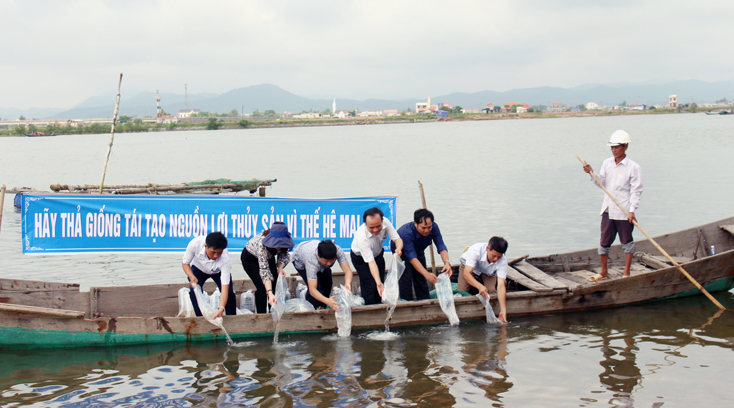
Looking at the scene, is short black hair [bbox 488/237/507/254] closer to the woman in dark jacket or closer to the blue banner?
the blue banner

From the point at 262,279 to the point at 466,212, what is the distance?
10708 mm

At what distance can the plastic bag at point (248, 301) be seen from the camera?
7629mm

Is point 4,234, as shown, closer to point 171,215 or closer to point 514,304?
point 171,215

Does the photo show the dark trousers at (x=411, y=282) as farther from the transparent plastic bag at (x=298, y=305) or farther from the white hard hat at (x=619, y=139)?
the white hard hat at (x=619, y=139)

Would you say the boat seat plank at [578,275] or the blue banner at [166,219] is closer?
the blue banner at [166,219]

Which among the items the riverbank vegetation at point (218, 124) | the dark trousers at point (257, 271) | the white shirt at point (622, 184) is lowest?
the dark trousers at point (257, 271)

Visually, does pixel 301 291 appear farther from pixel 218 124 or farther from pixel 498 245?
pixel 218 124

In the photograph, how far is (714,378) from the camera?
585 centimetres

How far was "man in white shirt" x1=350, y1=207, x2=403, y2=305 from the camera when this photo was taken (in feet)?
21.6

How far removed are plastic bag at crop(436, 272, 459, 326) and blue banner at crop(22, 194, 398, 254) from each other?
1347 mm

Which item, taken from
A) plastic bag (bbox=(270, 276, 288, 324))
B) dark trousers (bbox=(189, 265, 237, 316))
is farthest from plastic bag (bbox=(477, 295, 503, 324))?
dark trousers (bbox=(189, 265, 237, 316))

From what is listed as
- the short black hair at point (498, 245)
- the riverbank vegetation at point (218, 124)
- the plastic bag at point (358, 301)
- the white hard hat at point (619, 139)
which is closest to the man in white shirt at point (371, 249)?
the plastic bag at point (358, 301)

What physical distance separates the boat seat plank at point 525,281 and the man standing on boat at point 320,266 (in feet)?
8.28

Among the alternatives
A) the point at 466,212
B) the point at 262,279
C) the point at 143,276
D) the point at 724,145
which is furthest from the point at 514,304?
the point at 724,145
